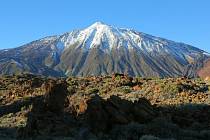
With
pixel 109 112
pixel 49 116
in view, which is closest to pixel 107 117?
pixel 109 112

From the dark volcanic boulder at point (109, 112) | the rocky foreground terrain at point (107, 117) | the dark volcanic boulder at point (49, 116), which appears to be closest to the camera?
the rocky foreground terrain at point (107, 117)

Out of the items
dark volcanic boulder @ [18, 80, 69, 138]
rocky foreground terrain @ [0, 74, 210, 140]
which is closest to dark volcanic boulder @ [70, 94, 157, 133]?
rocky foreground terrain @ [0, 74, 210, 140]

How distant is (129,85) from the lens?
2093 inches

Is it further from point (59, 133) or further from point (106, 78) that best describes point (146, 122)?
point (106, 78)

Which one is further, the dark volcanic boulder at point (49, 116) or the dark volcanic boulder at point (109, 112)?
the dark volcanic boulder at point (109, 112)

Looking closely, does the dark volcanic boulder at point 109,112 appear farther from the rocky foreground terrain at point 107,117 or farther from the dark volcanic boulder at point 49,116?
the dark volcanic boulder at point 49,116

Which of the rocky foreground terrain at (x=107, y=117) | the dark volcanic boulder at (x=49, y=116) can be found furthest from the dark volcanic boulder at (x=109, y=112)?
the dark volcanic boulder at (x=49, y=116)

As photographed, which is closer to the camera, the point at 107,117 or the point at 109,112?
the point at 107,117

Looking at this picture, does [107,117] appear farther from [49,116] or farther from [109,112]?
[49,116]

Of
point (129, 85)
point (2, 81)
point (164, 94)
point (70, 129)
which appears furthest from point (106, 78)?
point (70, 129)

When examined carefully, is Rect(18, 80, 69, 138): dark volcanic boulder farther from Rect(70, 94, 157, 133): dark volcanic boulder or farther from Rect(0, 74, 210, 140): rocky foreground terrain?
Rect(70, 94, 157, 133): dark volcanic boulder

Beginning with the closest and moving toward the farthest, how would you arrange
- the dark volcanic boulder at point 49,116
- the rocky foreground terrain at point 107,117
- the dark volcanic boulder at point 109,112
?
the rocky foreground terrain at point 107,117
the dark volcanic boulder at point 49,116
the dark volcanic boulder at point 109,112

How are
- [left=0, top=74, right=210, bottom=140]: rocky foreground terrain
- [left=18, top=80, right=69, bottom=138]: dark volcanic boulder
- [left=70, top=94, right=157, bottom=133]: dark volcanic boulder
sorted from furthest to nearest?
[left=70, top=94, right=157, bottom=133]: dark volcanic boulder → [left=18, top=80, right=69, bottom=138]: dark volcanic boulder → [left=0, top=74, right=210, bottom=140]: rocky foreground terrain

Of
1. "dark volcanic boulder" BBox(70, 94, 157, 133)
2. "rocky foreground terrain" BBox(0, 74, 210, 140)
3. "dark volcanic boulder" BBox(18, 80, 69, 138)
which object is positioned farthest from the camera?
"dark volcanic boulder" BBox(70, 94, 157, 133)
